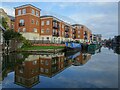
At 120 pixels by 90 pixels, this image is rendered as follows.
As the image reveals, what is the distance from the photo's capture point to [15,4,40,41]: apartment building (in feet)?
137

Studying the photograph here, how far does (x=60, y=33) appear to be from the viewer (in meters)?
56.6

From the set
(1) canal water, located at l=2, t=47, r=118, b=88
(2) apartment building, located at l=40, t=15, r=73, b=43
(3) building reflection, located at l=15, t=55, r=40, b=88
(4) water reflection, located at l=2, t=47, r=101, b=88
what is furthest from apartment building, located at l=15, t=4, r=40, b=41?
(3) building reflection, located at l=15, t=55, r=40, b=88

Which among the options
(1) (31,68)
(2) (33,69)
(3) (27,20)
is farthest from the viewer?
(3) (27,20)

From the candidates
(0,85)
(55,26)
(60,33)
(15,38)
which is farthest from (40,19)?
(0,85)

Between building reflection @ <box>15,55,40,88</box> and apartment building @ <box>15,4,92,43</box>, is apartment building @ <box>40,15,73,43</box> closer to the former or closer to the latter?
apartment building @ <box>15,4,92,43</box>

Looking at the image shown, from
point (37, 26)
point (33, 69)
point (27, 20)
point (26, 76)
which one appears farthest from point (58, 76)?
point (37, 26)

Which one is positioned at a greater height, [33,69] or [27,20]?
[27,20]

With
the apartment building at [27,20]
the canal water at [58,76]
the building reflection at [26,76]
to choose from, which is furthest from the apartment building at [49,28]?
the building reflection at [26,76]

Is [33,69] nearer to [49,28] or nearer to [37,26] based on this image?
[37,26]

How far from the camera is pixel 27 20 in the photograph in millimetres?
41906

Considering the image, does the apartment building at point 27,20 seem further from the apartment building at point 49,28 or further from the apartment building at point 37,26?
the apartment building at point 49,28

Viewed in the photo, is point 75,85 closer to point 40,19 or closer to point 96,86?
point 96,86

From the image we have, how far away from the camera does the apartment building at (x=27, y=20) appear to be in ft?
137

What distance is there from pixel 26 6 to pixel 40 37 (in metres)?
10.9
